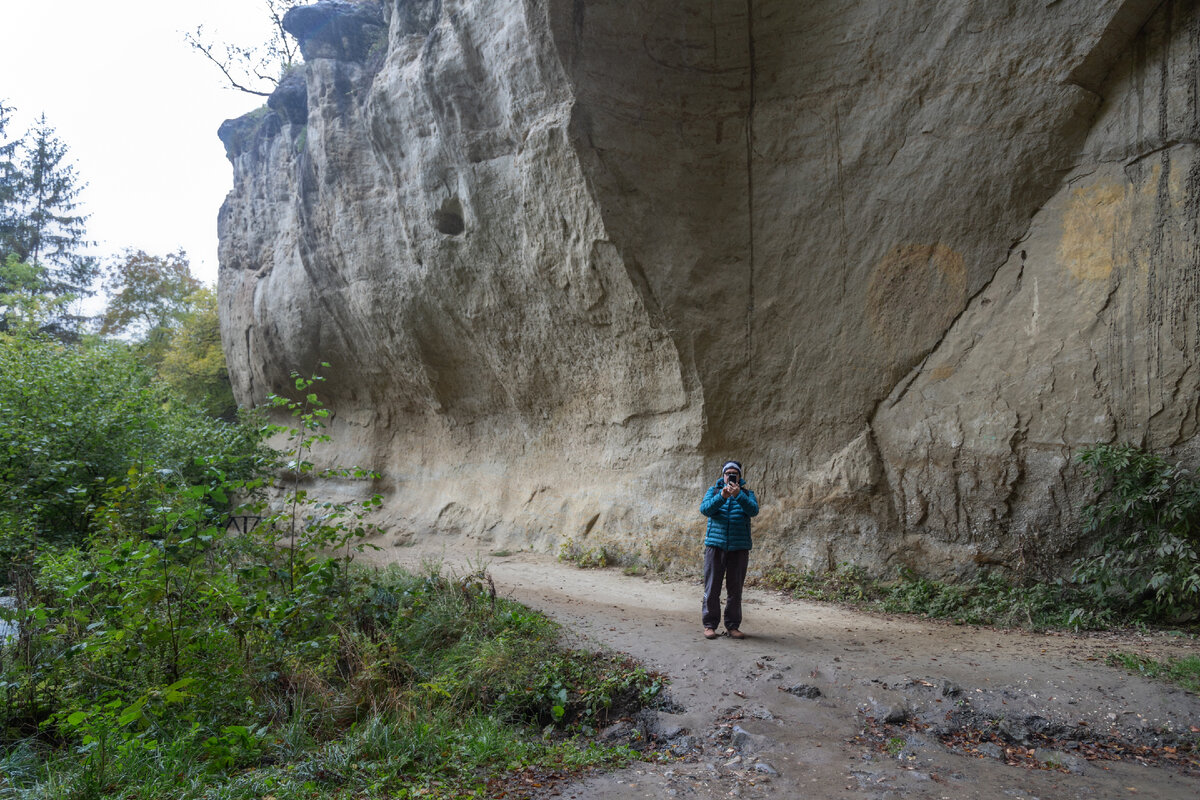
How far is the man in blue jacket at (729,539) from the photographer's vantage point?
218 inches

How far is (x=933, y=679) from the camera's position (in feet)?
15.2

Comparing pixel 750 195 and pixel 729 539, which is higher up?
pixel 750 195

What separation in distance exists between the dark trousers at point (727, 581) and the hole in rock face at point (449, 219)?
6691 mm

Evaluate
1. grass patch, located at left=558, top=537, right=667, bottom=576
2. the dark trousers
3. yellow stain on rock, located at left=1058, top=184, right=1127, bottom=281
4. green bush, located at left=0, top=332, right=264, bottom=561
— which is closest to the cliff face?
yellow stain on rock, located at left=1058, top=184, right=1127, bottom=281

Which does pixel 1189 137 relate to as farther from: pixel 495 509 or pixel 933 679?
pixel 495 509

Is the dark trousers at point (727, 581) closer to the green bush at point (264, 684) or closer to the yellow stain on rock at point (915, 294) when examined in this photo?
the green bush at point (264, 684)

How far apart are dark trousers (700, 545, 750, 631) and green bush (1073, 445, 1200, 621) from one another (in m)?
2.94

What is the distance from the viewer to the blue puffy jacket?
5.53m

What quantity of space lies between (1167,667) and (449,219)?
938cm

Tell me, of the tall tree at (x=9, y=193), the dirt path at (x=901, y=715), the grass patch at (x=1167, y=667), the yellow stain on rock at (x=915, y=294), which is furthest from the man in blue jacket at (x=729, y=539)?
the tall tree at (x=9, y=193)

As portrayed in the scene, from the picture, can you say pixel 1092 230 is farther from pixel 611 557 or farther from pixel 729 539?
pixel 611 557

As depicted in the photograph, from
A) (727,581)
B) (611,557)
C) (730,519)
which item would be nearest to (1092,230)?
(730,519)

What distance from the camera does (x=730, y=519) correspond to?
5.55 meters

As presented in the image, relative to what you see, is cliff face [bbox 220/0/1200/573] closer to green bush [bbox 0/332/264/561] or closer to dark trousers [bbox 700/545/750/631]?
dark trousers [bbox 700/545/750/631]
